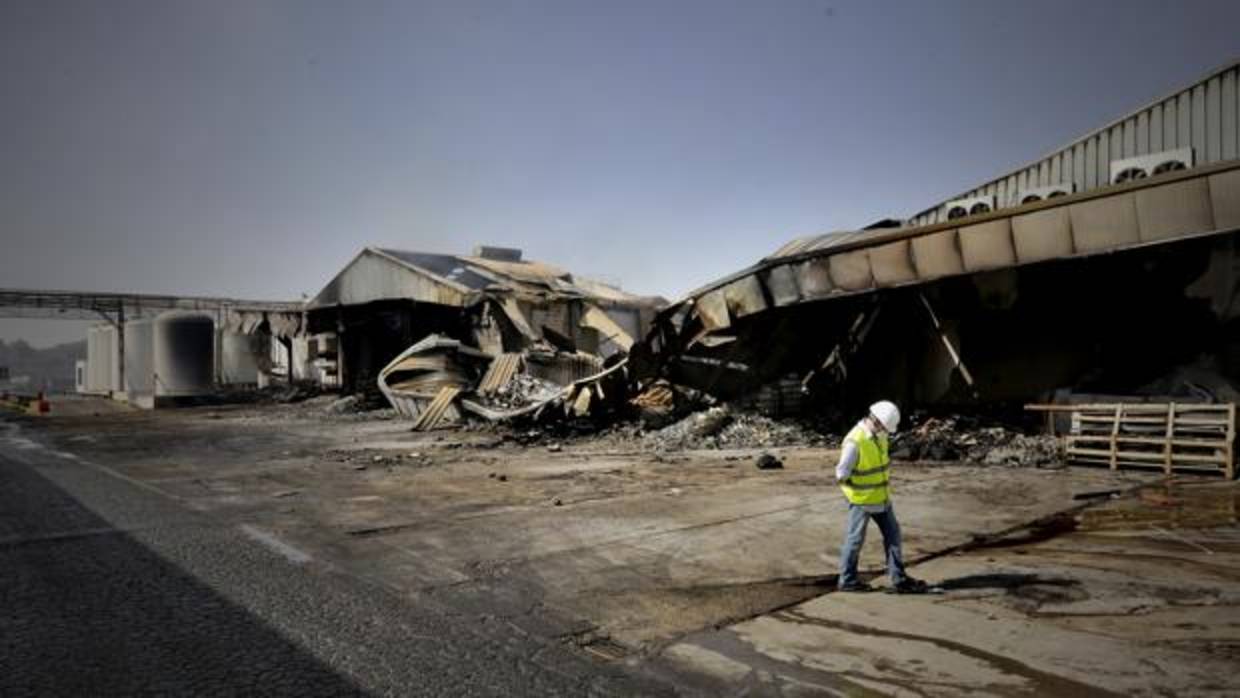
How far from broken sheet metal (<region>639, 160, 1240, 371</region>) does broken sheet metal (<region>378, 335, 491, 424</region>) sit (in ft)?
24.1

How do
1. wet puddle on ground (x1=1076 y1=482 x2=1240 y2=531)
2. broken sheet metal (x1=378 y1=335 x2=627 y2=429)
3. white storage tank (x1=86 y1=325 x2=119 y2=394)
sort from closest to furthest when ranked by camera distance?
1. wet puddle on ground (x1=1076 y1=482 x2=1240 y2=531)
2. broken sheet metal (x1=378 y1=335 x2=627 y2=429)
3. white storage tank (x1=86 y1=325 x2=119 y2=394)

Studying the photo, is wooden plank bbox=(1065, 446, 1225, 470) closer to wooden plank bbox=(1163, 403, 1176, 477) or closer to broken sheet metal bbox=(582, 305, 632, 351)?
wooden plank bbox=(1163, 403, 1176, 477)

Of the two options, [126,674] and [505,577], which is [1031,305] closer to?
[505,577]

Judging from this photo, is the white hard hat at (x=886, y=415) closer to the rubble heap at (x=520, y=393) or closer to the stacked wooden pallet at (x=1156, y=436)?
the stacked wooden pallet at (x=1156, y=436)

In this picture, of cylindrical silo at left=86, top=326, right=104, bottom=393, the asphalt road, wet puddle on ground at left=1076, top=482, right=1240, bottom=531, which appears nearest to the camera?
the asphalt road

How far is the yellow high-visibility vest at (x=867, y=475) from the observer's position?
5.57 meters

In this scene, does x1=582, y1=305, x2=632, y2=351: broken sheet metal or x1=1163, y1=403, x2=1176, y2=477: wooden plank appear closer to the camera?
x1=1163, y1=403, x2=1176, y2=477: wooden plank

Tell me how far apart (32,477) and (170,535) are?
238 inches

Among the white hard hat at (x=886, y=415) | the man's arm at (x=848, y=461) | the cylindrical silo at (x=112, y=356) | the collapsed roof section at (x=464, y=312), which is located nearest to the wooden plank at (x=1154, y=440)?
the white hard hat at (x=886, y=415)

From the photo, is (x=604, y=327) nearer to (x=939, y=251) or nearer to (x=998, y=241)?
(x=939, y=251)

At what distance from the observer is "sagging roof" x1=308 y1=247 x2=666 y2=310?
28656mm

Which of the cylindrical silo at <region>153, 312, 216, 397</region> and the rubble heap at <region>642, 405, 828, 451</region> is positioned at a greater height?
the cylindrical silo at <region>153, 312, 216, 397</region>

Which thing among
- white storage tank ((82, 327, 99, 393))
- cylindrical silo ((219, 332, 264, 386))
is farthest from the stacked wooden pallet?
white storage tank ((82, 327, 99, 393))

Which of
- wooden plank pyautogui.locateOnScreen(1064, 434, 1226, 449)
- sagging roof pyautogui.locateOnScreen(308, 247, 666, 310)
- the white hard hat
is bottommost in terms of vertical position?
wooden plank pyautogui.locateOnScreen(1064, 434, 1226, 449)
